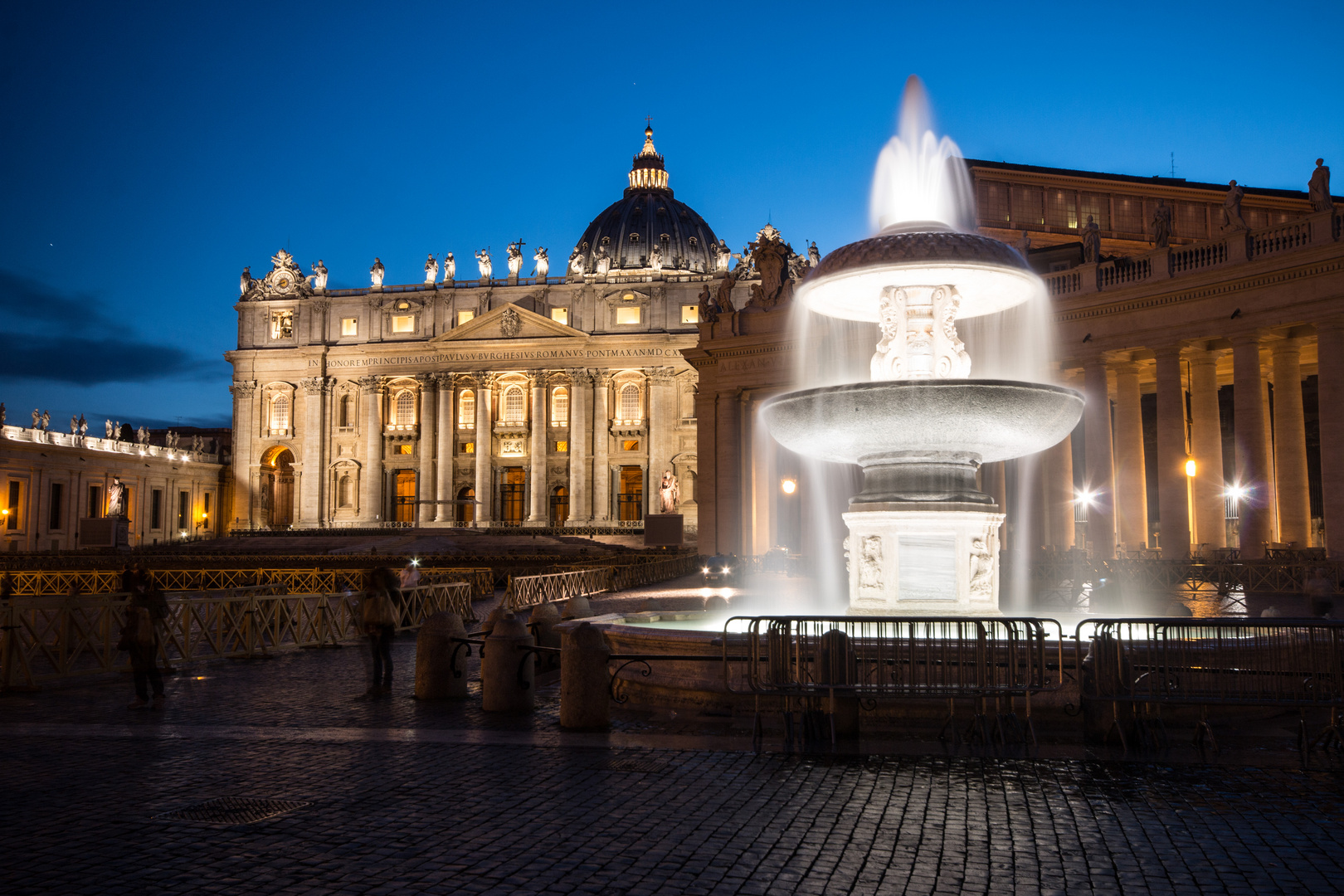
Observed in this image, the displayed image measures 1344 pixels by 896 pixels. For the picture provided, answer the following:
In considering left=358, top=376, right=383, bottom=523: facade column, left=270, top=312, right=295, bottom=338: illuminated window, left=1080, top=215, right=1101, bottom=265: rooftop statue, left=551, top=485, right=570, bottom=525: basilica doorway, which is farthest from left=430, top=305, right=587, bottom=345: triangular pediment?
left=1080, top=215, right=1101, bottom=265: rooftop statue

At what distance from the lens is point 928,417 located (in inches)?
417

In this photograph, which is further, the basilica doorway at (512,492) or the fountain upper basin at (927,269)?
the basilica doorway at (512,492)

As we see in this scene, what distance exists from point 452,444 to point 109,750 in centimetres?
7529

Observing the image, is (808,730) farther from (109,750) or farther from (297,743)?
(109,750)

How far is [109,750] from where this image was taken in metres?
8.42

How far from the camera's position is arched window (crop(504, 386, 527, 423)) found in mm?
83375

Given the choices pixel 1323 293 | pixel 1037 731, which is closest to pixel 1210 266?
pixel 1323 293

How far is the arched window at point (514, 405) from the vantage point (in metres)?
83.4

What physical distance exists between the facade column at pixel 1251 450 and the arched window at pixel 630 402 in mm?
57485

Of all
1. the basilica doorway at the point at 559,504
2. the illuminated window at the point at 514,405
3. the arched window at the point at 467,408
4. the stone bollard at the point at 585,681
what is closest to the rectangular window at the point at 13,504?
the arched window at the point at 467,408

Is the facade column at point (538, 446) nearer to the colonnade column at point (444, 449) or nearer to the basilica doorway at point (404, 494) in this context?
the colonnade column at point (444, 449)

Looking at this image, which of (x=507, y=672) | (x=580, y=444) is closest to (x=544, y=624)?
(x=507, y=672)

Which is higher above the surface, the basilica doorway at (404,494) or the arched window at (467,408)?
the arched window at (467,408)

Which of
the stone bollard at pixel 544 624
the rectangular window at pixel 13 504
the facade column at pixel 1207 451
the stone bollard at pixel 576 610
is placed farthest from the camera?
the rectangular window at pixel 13 504
